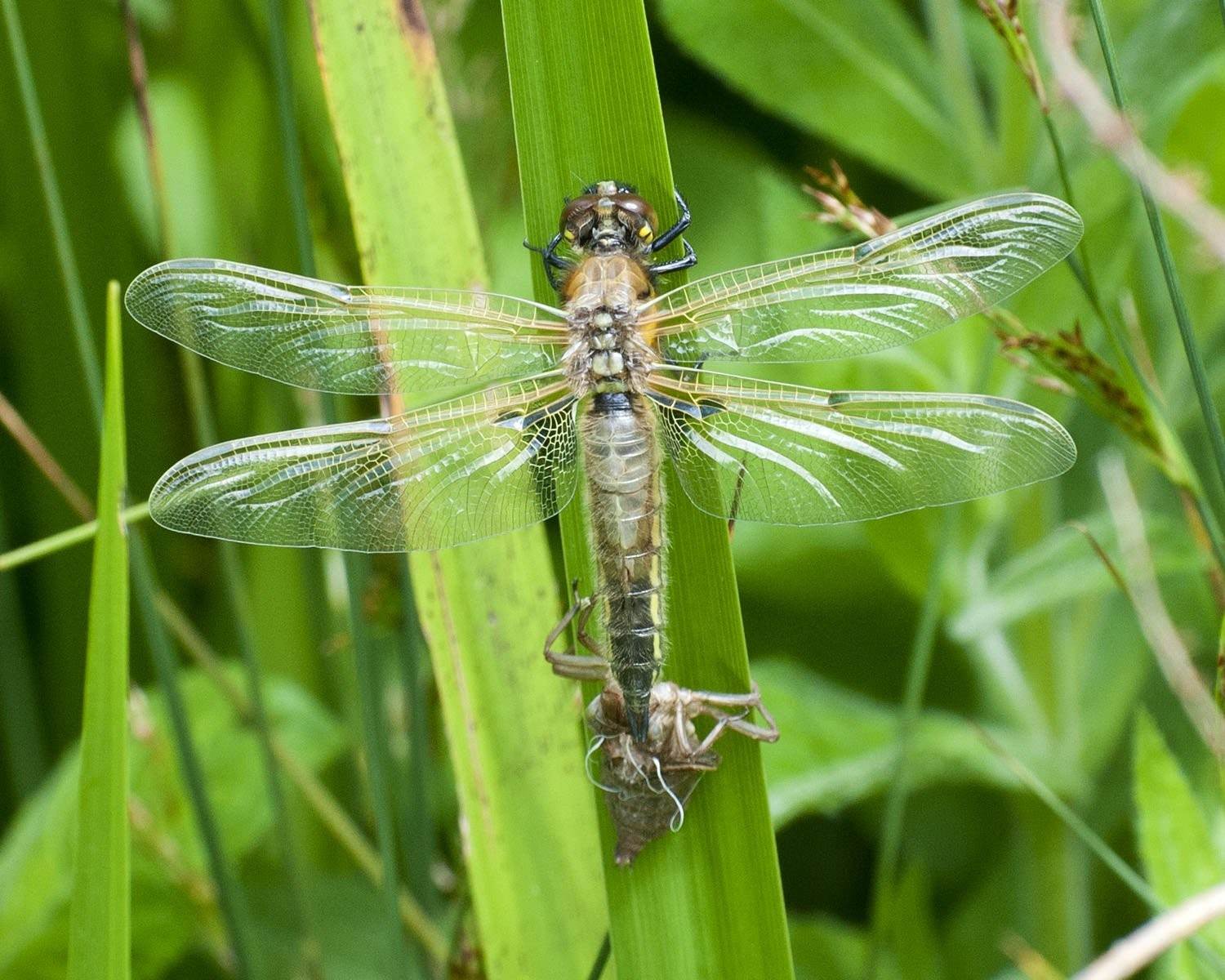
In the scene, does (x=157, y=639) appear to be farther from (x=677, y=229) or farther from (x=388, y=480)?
(x=677, y=229)

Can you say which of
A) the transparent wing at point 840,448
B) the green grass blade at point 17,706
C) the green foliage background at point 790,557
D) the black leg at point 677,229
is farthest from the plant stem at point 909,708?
the green grass blade at point 17,706

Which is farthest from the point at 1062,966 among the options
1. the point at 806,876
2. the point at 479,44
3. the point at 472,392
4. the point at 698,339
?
the point at 479,44

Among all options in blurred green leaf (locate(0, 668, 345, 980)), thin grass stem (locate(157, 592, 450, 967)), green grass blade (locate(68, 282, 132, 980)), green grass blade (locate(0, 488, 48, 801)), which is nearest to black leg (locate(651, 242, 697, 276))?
green grass blade (locate(68, 282, 132, 980))

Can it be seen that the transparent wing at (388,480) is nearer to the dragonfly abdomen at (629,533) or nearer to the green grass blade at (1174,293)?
the dragonfly abdomen at (629,533)

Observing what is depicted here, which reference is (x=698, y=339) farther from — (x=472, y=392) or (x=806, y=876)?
(x=806, y=876)

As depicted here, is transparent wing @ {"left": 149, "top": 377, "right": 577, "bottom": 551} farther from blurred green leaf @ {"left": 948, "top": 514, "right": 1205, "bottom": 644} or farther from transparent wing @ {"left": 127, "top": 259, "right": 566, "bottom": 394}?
blurred green leaf @ {"left": 948, "top": 514, "right": 1205, "bottom": 644}

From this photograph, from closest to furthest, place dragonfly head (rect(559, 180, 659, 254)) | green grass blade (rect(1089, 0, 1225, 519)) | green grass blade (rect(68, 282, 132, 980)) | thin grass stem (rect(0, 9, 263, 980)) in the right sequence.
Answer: green grass blade (rect(68, 282, 132, 980)), green grass blade (rect(1089, 0, 1225, 519)), dragonfly head (rect(559, 180, 659, 254)), thin grass stem (rect(0, 9, 263, 980))

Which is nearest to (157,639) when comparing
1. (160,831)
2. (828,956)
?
(160,831)
